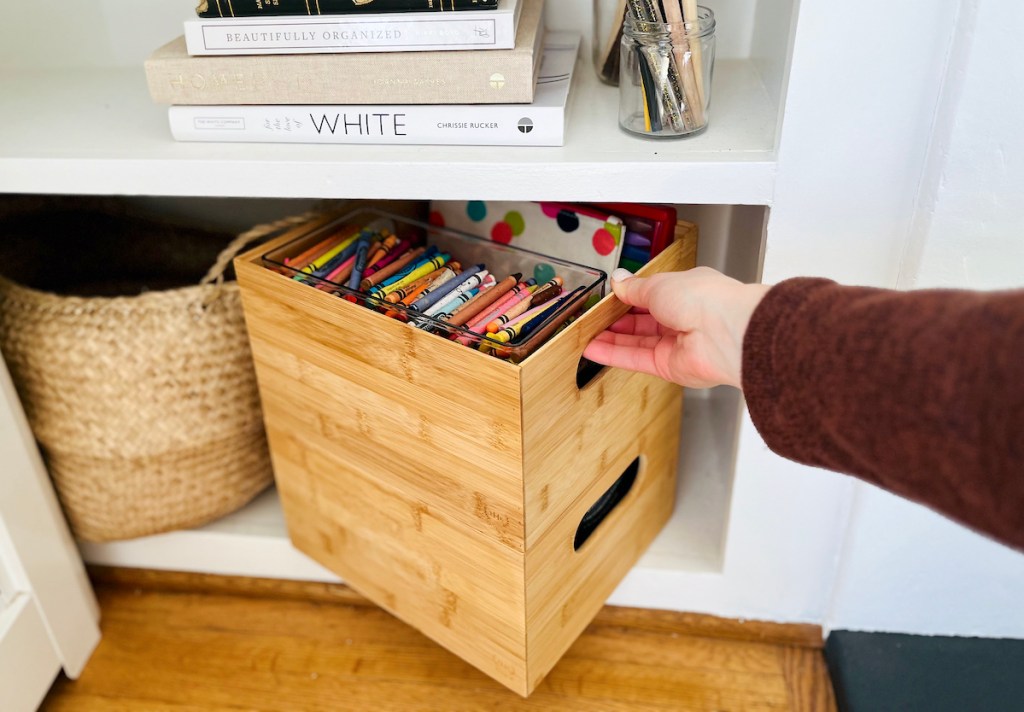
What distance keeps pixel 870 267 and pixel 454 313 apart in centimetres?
35

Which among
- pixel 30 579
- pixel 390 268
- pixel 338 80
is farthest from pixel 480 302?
pixel 30 579

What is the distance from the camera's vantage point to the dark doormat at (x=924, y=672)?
0.83 m

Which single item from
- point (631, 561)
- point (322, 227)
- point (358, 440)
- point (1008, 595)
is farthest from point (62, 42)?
point (1008, 595)

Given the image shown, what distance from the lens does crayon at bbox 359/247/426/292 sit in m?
→ 0.76

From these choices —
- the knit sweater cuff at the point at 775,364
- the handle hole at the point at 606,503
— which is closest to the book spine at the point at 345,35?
the knit sweater cuff at the point at 775,364

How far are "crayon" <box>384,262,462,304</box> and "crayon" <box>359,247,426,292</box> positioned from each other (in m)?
0.03

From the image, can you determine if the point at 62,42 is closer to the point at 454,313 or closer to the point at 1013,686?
the point at 454,313

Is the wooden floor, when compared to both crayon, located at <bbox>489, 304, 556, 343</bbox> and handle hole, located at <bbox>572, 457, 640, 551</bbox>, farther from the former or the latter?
crayon, located at <bbox>489, 304, 556, 343</bbox>

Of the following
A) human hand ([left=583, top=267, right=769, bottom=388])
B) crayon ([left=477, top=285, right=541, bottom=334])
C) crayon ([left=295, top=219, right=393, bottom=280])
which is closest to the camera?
human hand ([left=583, top=267, right=769, bottom=388])

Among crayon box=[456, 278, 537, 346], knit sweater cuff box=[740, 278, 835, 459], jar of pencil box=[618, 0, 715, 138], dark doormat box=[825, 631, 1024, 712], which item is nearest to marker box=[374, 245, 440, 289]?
crayon box=[456, 278, 537, 346]

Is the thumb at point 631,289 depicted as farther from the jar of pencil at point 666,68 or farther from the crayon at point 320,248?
the crayon at point 320,248

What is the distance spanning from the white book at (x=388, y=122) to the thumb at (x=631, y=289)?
0.13 m

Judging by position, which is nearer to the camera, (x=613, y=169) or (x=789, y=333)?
(x=789, y=333)

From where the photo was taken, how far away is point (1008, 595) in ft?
2.81
